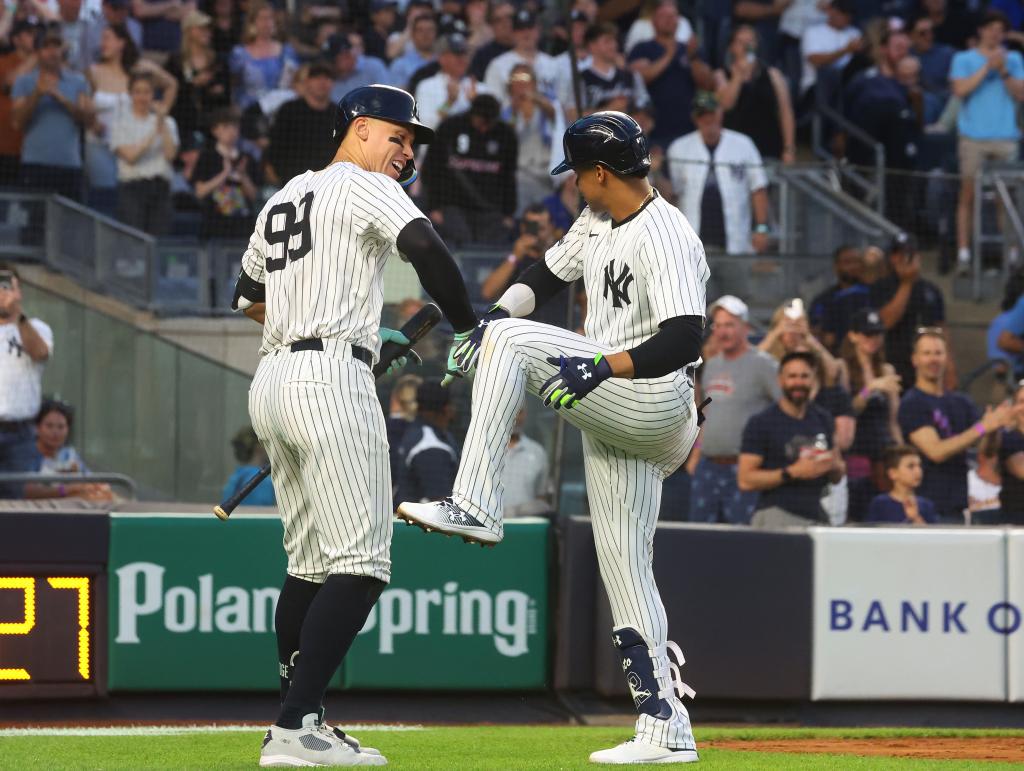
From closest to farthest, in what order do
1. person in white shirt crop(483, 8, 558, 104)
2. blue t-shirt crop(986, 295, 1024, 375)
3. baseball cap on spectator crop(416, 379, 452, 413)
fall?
1. baseball cap on spectator crop(416, 379, 452, 413)
2. blue t-shirt crop(986, 295, 1024, 375)
3. person in white shirt crop(483, 8, 558, 104)

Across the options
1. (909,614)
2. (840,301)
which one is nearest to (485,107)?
(840,301)

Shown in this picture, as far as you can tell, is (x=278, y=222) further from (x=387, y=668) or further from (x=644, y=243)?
(x=387, y=668)

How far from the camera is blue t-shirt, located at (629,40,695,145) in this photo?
458 inches

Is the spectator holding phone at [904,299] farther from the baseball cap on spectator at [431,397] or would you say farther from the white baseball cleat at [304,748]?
the white baseball cleat at [304,748]

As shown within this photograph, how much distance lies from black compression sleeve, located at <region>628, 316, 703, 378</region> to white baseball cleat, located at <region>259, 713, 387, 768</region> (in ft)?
4.45

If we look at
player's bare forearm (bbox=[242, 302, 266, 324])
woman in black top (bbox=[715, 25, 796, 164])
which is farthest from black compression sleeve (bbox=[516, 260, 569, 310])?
woman in black top (bbox=[715, 25, 796, 164])

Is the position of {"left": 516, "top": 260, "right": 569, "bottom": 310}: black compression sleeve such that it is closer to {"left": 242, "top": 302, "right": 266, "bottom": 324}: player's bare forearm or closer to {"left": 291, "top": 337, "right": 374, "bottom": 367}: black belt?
{"left": 291, "top": 337, "right": 374, "bottom": 367}: black belt

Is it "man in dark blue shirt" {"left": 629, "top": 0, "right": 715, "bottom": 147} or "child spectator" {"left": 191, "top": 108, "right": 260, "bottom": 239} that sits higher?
"man in dark blue shirt" {"left": 629, "top": 0, "right": 715, "bottom": 147}

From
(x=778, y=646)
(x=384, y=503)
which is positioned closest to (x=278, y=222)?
(x=384, y=503)

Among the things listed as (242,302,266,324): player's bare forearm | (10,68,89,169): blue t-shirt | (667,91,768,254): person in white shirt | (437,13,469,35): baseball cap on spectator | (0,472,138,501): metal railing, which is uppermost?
(437,13,469,35): baseball cap on spectator

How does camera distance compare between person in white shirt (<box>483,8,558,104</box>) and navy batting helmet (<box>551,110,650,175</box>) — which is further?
person in white shirt (<box>483,8,558,104</box>)

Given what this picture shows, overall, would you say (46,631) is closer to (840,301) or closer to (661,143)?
(840,301)

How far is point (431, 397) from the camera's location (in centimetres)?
796

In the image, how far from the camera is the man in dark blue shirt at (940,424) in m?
8.25
